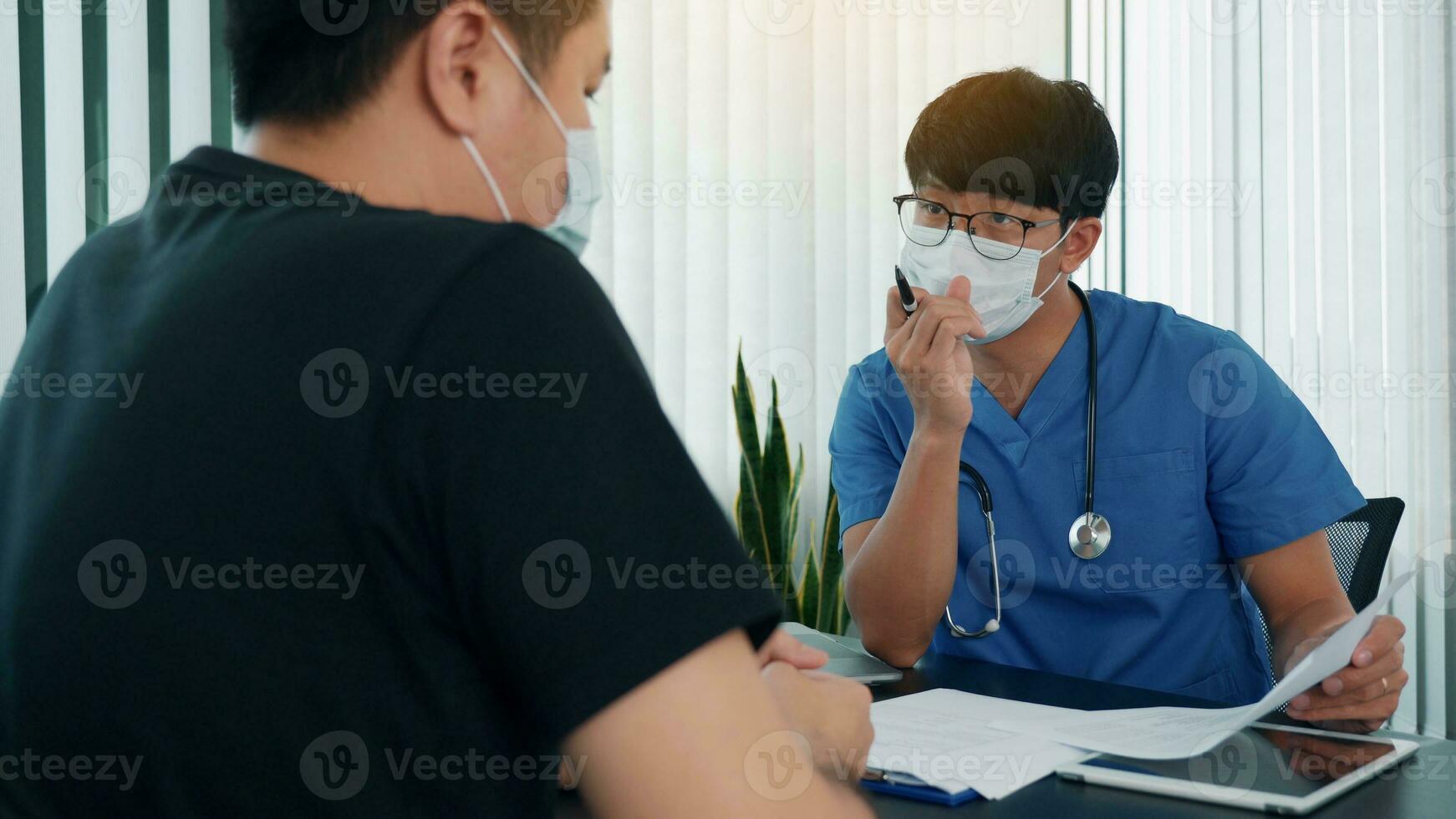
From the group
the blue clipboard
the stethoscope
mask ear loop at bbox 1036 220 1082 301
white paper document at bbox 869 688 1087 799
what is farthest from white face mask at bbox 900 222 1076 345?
the blue clipboard

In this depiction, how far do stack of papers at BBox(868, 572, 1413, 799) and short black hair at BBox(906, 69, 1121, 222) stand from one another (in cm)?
81

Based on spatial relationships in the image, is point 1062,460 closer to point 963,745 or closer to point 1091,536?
point 1091,536

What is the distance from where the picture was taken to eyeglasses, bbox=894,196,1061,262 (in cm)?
164

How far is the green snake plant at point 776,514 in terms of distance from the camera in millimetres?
2738

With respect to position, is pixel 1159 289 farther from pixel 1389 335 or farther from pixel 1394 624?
pixel 1394 624

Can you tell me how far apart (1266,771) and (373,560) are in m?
0.78

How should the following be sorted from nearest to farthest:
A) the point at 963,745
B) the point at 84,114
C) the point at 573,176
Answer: the point at 573,176 < the point at 963,745 < the point at 84,114

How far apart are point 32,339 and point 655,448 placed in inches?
15.9

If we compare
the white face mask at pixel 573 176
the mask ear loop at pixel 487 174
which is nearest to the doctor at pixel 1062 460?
the white face mask at pixel 573 176

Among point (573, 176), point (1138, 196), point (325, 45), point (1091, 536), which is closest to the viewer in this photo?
point (325, 45)

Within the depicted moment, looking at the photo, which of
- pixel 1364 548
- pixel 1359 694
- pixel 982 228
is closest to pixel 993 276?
pixel 982 228

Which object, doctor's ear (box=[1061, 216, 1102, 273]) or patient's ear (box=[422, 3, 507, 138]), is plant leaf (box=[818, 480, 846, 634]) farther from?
patient's ear (box=[422, 3, 507, 138])

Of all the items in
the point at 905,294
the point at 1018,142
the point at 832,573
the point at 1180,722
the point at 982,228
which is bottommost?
the point at 832,573

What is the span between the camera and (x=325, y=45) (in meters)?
0.58
